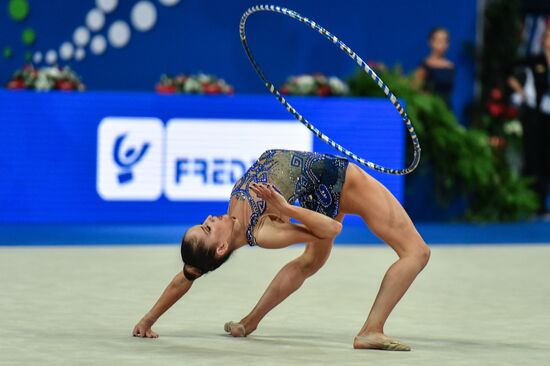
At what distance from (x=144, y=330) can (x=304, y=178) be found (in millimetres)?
1117

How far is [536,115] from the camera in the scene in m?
13.7

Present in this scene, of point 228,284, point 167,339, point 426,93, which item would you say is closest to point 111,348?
point 167,339

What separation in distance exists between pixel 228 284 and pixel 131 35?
632 cm

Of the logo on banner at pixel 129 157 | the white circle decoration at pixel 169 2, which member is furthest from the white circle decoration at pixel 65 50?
the logo on banner at pixel 129 157

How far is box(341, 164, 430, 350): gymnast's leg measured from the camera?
5.94 m

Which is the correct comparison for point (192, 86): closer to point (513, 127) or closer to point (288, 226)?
point (513, 127)

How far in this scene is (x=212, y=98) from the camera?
1180cm

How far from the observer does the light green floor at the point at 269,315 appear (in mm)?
5715

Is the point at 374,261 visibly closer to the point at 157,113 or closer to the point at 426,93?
the point at 157,113

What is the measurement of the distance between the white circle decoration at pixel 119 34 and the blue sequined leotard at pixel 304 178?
8.44m

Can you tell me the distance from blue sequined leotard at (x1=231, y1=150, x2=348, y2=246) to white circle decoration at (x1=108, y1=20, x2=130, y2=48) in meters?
8.44

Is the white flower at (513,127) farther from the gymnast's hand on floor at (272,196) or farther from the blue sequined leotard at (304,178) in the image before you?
the gymnast's hand on floor at (272,196)

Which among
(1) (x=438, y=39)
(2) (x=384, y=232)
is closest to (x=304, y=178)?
(2) (x=384, y=232)

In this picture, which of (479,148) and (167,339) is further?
(479,148)
